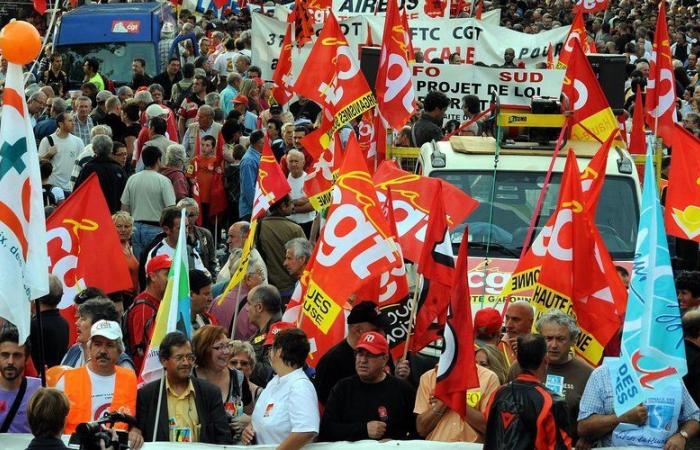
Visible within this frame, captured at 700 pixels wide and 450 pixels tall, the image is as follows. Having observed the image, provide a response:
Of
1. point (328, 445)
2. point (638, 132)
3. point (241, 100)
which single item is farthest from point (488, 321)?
point (241, 100)

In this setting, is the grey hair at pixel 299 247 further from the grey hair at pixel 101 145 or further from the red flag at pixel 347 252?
the grey hair at pixel 101 145

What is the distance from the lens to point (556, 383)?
30.8 feet

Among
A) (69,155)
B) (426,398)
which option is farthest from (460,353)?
(69,155)

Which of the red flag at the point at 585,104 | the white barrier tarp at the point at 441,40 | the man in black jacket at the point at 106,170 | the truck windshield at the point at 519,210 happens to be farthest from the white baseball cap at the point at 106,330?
the white barrier tarp at the point at 441,40

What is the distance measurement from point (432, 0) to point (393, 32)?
982cm

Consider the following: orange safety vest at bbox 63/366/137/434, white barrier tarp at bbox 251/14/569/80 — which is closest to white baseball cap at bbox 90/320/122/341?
orange safety vest at bbox 63/366/137/434

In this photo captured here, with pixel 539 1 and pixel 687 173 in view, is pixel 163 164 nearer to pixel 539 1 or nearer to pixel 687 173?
pixel 687 173

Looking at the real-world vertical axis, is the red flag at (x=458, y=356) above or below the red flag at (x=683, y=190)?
above

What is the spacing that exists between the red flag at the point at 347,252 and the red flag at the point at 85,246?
1699mm

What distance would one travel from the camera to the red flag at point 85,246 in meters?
11.6

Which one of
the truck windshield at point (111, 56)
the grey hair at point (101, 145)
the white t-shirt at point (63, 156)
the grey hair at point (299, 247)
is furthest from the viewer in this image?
the truck windshield at point (111, 56)

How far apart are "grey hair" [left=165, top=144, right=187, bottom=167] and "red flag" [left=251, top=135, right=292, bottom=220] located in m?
2.43

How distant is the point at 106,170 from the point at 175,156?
64cm

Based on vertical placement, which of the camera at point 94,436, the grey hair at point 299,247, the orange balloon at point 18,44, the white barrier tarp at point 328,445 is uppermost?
the orange balloon at point 18,44
